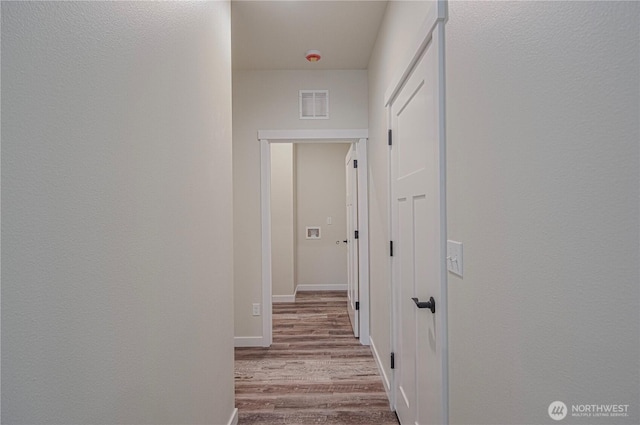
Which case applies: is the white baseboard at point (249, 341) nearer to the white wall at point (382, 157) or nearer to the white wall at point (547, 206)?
the white wall at point (382, 157)

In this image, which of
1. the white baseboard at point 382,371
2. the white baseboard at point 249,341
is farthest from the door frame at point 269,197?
the white baseboard at point 382,371

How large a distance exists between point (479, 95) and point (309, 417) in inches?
81.4

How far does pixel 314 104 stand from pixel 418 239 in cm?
216

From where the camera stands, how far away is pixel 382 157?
8.75ft

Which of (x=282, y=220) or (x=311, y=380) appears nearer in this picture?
(x=311, y=380)

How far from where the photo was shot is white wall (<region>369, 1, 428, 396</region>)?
197 cm

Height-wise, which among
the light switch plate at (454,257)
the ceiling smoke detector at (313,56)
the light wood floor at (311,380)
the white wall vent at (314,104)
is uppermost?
the ceiling smoke detector at (313,56)

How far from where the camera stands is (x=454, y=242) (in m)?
1.25

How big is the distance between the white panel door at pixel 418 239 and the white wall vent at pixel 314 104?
130cm

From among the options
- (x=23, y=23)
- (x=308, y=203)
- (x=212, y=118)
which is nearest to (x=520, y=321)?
(x=23, y=23)

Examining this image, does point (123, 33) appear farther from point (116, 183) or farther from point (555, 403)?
point (555, 403)

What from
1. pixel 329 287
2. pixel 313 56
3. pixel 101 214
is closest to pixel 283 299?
pixel 329 287

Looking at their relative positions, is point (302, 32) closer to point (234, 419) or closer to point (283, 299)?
point (234, 419)

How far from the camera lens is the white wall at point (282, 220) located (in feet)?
17.5
